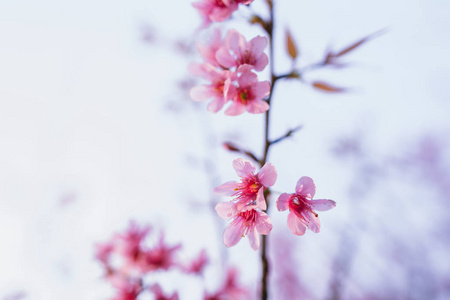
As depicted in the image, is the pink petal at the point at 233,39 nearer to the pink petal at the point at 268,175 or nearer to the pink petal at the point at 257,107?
the pink petal at the point at 257,107

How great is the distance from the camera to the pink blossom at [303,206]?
0.74 meters

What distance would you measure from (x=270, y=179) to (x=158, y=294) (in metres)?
0.72

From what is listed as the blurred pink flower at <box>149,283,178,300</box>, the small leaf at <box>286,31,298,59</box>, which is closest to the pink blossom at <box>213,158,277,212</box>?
the small leaf at <box>286,31,298,59</box>

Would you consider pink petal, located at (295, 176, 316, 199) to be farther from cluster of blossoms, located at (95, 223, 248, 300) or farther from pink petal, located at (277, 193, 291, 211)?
cluster of blossoms, located at (95, 223, 248, 300)

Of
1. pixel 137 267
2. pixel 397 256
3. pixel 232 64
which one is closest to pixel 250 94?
pixel 232 64

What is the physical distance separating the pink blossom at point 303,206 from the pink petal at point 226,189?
0.12m

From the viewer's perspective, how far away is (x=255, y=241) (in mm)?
764

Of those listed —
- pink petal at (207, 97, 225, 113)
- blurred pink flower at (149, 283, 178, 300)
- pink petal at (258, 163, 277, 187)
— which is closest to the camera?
pink petal at (258, 163, 277, 187)

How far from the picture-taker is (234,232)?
2.61 feet

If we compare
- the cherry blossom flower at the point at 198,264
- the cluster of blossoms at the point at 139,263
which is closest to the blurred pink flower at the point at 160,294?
the cluster of blossoms at the point at 139,263

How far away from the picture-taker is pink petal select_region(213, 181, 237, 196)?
0.77 m

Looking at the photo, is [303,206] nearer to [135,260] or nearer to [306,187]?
[306,187]

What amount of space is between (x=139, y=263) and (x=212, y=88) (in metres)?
0.83

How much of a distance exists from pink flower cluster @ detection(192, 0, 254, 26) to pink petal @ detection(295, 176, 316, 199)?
0.48 meters
